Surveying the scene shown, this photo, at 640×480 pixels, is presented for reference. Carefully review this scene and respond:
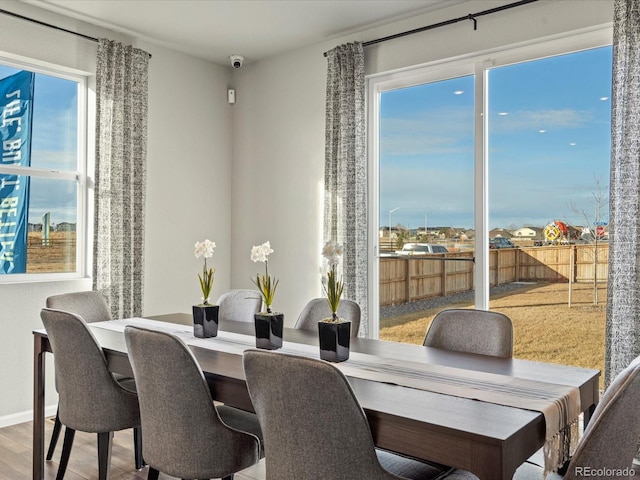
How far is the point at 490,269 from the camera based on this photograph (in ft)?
12.1

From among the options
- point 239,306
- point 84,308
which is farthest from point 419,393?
point 84,308

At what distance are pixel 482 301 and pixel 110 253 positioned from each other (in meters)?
2.63

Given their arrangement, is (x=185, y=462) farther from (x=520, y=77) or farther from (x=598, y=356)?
(x=520, y=77)

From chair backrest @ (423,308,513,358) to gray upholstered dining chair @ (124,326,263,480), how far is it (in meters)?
1.04

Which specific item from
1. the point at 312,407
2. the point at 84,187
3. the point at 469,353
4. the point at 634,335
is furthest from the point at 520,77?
the point at 84,187

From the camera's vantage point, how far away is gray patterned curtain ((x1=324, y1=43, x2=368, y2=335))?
4043mm

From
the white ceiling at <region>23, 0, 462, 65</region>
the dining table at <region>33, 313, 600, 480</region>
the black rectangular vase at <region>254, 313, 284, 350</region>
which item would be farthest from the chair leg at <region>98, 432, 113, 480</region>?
the white ceiling at <region>23, 0, 462, 65</region>

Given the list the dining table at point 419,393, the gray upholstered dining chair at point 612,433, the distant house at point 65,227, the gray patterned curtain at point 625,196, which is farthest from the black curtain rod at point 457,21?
the gray upholstered dining chair at point 612,433

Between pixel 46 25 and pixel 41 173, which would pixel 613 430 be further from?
pixel 46 25

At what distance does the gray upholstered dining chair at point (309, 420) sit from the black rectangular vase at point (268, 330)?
2.38 ft

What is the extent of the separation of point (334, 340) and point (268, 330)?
38 cm

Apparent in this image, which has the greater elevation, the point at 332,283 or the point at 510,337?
the point at 332,283

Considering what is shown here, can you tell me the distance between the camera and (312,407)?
1.52 meters

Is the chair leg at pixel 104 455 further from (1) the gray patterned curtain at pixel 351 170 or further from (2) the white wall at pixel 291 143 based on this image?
(2) the white wall at pixel 291 143
